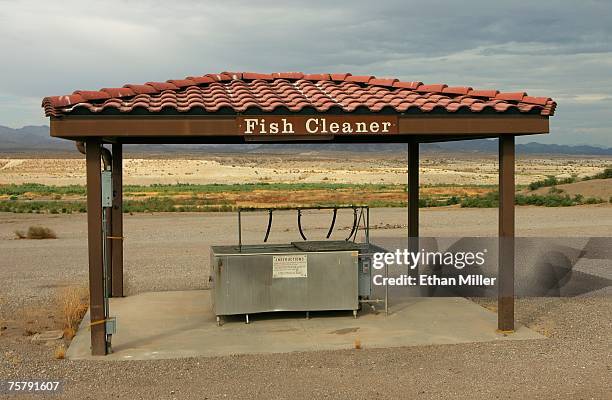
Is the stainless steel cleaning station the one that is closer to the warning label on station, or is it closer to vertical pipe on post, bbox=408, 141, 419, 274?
the warning label on station

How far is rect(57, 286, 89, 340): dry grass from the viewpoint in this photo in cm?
1079

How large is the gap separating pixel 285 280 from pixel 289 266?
0.72ft

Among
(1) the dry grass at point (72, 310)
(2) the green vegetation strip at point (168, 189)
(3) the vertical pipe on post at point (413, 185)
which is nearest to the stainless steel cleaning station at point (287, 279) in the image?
(1) the dry grass at point (72, 310)

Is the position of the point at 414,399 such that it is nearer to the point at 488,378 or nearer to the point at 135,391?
the point at 488,378

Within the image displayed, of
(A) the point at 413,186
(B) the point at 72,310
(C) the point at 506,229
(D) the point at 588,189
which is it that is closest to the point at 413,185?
(A) the point at 413,186

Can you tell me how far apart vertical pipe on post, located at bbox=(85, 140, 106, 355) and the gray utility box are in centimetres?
190

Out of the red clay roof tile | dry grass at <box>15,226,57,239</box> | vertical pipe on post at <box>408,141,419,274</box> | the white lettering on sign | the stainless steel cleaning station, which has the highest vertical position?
the red clay roof tile

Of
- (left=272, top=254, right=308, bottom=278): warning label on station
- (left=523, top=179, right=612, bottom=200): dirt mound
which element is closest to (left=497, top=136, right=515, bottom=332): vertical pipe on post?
(left=272, top=254, right=308, bottom=278): warning label on station

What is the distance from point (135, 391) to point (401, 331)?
4065mm

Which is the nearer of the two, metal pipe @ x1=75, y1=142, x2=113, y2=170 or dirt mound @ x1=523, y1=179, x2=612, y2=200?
metal pipe @ x1=75, y1=142, x2=113, y2=170

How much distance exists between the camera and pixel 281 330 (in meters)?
10.7

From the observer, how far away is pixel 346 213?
3750 centimetres

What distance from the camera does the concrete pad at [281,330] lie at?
974 centimetres

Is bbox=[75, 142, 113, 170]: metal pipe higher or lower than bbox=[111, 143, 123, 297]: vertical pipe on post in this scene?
higher
